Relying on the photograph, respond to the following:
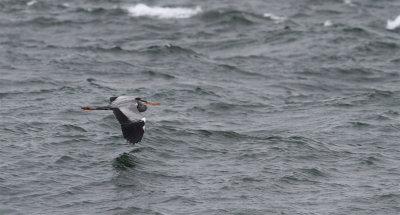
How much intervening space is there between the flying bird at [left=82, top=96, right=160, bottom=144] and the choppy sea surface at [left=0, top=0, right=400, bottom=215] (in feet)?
4.10

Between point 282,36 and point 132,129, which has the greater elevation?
point 132,129

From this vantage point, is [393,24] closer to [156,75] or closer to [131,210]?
[156,75]

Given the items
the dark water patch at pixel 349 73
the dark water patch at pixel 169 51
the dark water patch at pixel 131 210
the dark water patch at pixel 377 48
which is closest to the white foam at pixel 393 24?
the dark water patch at pixel 377 48

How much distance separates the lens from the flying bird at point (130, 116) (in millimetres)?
16500

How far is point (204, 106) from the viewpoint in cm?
2352

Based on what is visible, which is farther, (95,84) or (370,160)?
(95,84)

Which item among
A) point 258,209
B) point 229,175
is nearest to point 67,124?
Answer: point 229,175

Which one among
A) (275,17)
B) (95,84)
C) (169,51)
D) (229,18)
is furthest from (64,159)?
(275,17)

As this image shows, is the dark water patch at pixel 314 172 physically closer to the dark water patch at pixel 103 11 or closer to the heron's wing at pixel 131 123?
the heron's wing at pixel 131 123

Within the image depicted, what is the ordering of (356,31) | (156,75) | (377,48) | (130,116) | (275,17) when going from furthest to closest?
1. (275,17)
2. (356,31)
3. (377,48)
4. (156,75)
5. (130,116)

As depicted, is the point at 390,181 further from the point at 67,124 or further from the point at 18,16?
the point at 18,16

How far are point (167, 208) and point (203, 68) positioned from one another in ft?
39.5

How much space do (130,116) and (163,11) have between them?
17.4 metres

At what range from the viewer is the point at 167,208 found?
52.2 feet
